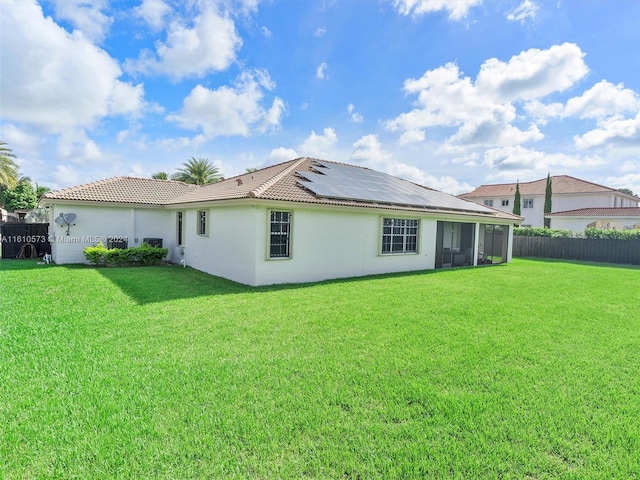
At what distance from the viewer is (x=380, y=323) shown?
22.6ft

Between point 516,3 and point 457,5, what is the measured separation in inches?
71.8

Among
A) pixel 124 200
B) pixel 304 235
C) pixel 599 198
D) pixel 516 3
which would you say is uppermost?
pixel 516 3

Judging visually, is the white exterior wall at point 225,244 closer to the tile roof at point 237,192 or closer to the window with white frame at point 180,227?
the tile roof at point 237,192

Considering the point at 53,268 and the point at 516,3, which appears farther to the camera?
the point at 53,268

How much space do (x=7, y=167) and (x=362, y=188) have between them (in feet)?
111

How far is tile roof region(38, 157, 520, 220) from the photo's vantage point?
37.4 ft

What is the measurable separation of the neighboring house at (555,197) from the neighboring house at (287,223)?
2352 centimetres

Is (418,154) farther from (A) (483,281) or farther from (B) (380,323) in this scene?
(B) (380,323)

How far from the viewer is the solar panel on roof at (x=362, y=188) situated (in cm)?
1290

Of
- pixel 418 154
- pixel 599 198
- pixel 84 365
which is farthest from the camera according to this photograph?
pixel 599 198

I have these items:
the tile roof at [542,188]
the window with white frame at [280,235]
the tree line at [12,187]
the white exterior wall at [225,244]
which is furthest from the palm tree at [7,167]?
the tile roof at [542,188]

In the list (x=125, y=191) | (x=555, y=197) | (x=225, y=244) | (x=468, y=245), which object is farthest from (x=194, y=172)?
(x=555, y=197)

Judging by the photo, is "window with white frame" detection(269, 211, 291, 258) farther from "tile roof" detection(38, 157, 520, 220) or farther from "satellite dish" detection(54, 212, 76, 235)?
"satellite dish" detection(54, 212, 76, 235)

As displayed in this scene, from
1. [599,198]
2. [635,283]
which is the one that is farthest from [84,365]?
[599,198]
